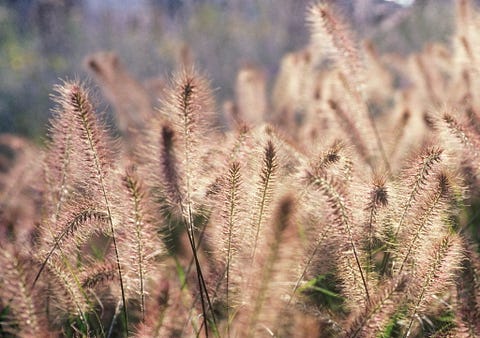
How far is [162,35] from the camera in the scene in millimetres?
7551

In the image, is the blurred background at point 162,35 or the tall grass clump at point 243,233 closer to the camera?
the tall grass clump at point 243,233

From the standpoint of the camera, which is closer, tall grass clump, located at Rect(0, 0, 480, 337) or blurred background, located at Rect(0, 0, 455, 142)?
tall grass clump, located at Rect(0, 0, 480, 337)

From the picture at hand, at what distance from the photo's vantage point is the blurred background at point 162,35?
7.16 m

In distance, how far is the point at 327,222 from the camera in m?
1.56

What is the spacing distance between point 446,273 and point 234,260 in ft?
1.55

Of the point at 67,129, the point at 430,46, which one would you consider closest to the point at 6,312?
the point at 67,129

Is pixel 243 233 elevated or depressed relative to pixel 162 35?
depressed

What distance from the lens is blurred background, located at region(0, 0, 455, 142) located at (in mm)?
7160

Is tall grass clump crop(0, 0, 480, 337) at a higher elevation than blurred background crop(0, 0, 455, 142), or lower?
lower

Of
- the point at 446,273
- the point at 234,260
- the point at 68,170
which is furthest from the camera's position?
the point at 68,170

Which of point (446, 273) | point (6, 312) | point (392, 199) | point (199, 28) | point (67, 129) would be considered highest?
point (199, 28)

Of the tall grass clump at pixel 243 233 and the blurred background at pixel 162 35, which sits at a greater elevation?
the blurred background at pixel 162 35

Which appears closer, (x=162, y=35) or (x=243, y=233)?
(x=243, y=233)

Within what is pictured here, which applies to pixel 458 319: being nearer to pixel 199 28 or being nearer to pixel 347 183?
pixel 347 183
